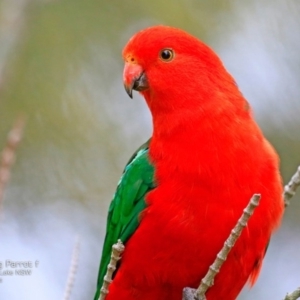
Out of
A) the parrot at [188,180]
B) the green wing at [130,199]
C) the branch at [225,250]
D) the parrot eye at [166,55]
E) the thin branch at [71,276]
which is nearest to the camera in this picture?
the branch at [225,250]

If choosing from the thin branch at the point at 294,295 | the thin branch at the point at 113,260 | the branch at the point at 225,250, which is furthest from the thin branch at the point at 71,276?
the thin branch at the point at 294,295

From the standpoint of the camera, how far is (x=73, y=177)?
7277mm

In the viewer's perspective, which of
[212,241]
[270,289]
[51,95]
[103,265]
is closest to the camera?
[212,241]

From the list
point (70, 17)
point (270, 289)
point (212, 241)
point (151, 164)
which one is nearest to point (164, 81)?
point (151, 164)

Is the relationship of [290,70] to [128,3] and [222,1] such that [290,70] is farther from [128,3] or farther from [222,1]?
[128,3]

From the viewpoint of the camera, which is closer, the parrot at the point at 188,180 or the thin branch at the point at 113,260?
the thin branch at the point at 113,260

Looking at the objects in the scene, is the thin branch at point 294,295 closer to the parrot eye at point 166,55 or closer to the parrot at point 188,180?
the parrot at point 188,180

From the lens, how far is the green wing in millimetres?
4676

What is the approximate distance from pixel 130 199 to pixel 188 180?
20.8 inches

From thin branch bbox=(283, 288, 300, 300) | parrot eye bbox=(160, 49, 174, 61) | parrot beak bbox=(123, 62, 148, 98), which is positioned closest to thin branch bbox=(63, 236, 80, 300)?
thin branch bbox=(283, 288, 300, 300)

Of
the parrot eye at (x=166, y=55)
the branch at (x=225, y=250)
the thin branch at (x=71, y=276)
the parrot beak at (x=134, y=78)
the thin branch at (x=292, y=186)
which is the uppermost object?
the parrot eye at (x=166, y=55)

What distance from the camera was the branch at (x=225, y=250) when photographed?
11.8 ft

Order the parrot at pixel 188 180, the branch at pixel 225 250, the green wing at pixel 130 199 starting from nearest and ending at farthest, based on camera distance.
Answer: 1. the branch at pixel 225 250
2. the parrot at pixel 188 180
3. the green wing at pixel 130 199

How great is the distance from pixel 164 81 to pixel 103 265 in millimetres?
1289
